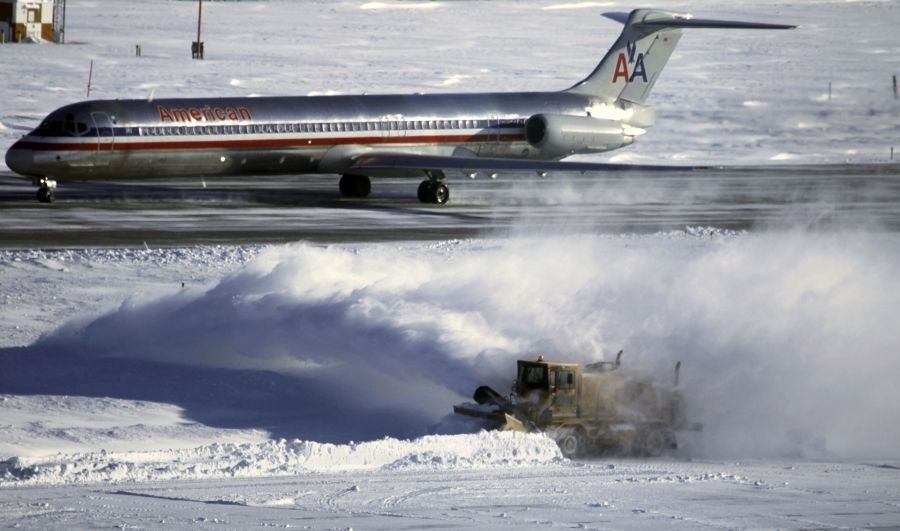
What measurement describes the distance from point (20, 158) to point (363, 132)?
10351 millimetres

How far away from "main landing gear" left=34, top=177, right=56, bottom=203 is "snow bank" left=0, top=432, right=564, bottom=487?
27136mm

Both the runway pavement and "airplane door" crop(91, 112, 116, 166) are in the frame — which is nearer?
the runway pavement

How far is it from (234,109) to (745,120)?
2165cm

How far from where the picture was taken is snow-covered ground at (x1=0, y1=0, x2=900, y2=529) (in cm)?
1712

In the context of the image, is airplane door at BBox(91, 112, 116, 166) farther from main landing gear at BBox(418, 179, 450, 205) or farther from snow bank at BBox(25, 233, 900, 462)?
snow bank at BBox(25, 233, 900, 462)

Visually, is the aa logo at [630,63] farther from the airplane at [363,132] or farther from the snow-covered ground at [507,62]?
the snow-covered ground at [507,62]

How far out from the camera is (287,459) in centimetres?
1897

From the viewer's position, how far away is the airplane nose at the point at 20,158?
43.1 meters

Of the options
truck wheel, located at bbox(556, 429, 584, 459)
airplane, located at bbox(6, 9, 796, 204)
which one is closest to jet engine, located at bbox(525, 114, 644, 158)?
airplane, located at bbox(6, 9, 796, 204)

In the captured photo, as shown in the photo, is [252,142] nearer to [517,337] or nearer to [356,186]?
[356,186]

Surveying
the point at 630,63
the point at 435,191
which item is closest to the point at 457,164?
the point at 435,191

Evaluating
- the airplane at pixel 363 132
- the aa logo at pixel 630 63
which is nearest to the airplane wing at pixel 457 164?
the airplane at pixel 363 132

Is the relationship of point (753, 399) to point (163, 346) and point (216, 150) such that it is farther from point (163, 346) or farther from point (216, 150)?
point (216, 150)

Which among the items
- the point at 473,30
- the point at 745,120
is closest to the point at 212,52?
the point at 473,30
